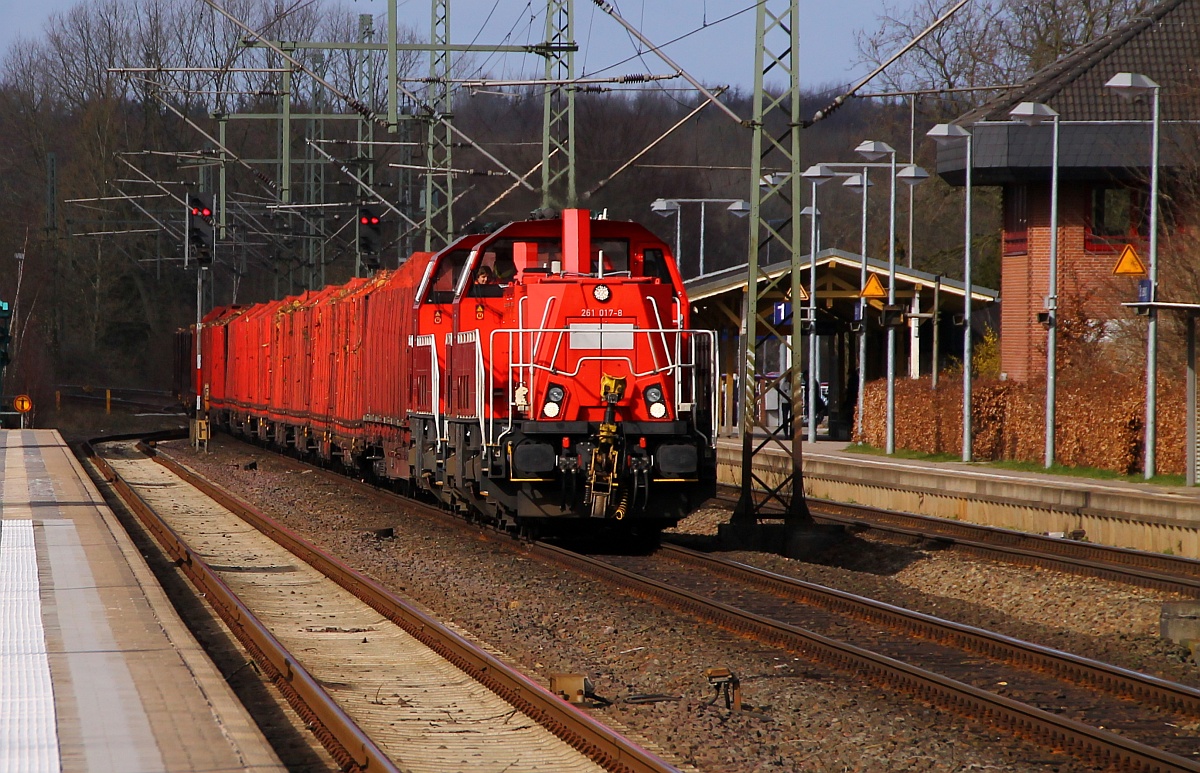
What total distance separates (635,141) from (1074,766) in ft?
230

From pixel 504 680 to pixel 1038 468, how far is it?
63.0 ft

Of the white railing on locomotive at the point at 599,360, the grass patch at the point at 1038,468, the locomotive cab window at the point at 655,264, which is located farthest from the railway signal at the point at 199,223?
the white railing on locomotive at the point at 599,360

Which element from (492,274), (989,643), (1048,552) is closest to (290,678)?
(989,643)

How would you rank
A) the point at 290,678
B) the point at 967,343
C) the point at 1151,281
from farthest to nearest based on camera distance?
the point at 967,343 → the point at 1151,281 → the point at 290,678

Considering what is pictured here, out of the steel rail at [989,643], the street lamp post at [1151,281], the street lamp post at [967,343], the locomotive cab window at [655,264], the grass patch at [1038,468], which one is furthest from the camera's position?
the street lamp post at [967,343]

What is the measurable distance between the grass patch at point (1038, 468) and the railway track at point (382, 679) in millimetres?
13726

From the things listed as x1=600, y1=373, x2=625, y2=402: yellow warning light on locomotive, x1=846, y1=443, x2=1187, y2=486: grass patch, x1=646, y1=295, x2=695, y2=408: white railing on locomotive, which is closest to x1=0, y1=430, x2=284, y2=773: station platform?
x1=600, y1=373, x2=625, y2=402: yellow warning light on locomotive

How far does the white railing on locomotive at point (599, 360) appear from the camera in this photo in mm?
14789

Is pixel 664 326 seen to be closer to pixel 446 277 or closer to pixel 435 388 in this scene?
pixel 435 388

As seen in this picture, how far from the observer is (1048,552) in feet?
54.9

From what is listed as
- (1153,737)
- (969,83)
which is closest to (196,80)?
(969,83)

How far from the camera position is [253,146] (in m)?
74.1

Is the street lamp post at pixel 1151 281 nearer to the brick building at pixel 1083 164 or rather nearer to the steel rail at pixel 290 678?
the brick building at pixel 1083 164

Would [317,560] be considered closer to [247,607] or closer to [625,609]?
[247,607]
